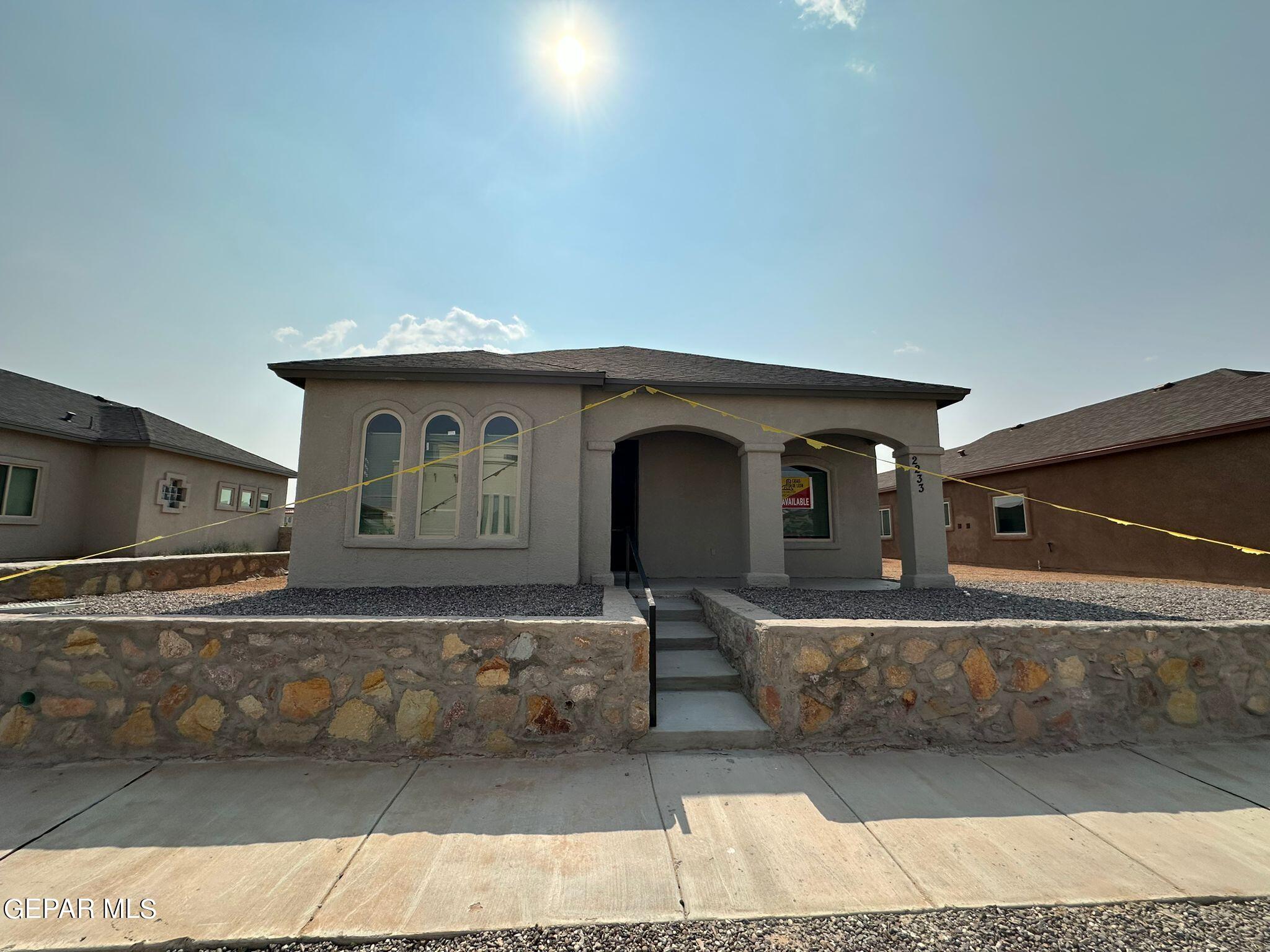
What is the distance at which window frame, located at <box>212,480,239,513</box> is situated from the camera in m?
16.1

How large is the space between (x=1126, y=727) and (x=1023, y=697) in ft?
2.62

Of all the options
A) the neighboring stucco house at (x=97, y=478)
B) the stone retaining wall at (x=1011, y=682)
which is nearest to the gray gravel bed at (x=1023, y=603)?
the stone retaining wall at (x=1011, y=682)

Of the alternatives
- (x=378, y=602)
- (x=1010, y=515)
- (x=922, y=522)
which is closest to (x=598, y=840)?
(x=378, y=602)

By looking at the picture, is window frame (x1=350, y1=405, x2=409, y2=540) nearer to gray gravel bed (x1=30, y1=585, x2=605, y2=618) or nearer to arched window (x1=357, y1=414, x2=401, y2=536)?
arched window (x1=357, y1=414, x2=401, y2=536)

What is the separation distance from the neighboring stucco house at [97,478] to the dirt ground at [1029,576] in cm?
1770

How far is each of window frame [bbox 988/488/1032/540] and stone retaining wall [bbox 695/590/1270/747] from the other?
12.1 meters

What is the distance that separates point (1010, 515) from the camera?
1597 cm

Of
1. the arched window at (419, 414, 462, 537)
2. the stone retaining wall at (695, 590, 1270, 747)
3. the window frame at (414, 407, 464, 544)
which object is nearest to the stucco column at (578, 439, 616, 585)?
the window frame at (414, 407, 464, 544)

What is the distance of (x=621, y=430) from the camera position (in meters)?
8.14

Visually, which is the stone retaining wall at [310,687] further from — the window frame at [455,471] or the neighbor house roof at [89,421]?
the neighbor house roof at [89,421]

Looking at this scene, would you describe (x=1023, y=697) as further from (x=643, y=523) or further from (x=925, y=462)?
(x=643, y=523)

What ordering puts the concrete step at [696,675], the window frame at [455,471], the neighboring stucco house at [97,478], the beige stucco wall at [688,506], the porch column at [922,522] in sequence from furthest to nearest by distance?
the neighboring stucco house at [97,478] < the beige stucco wall at [688,506] < the porch column at [922,522] < the window frame at [455,471] < the concrete step at [696,675]

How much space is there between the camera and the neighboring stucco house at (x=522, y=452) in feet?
24.6

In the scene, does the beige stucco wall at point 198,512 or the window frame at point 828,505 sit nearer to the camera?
the window frame at point 828,505
